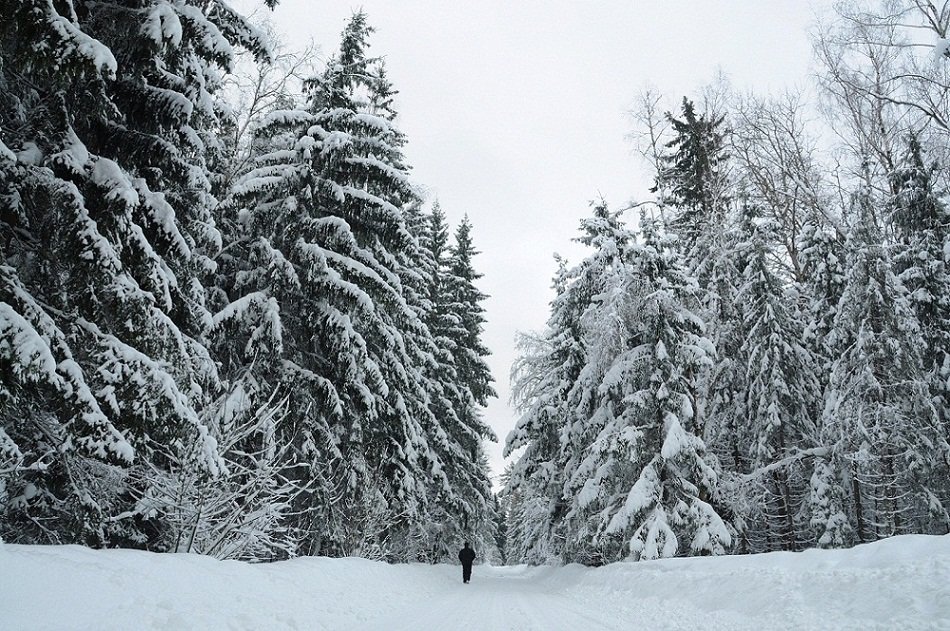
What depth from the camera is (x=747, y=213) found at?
66.5ft

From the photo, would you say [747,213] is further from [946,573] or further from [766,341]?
[946,573]

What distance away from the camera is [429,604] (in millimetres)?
10703

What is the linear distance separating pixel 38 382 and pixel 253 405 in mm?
6000

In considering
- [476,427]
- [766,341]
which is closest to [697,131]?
[766,341]

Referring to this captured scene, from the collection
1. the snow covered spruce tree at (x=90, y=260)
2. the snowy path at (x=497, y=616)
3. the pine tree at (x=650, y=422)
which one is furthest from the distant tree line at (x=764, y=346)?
the snow covered spruce tree at (x=90, y=260)

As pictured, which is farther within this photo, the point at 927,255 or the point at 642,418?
the point at 927,255

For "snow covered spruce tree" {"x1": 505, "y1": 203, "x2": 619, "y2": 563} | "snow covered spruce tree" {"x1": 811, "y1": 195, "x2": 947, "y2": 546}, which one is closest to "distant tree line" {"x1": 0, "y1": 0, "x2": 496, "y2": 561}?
"snow covered spruce tree" {"x1": 505, "y1": 203, "x2": 619, "y2": 563}

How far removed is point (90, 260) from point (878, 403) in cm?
1805

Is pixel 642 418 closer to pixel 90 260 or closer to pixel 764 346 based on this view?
pixel 764 346

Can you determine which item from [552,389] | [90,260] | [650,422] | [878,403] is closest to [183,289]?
[90,260]

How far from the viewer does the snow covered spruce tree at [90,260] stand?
17.9 ft

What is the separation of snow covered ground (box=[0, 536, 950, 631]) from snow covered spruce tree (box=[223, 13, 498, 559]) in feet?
11.5

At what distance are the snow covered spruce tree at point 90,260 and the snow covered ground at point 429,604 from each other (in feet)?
5.36

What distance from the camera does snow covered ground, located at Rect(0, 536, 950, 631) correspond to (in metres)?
3.96
